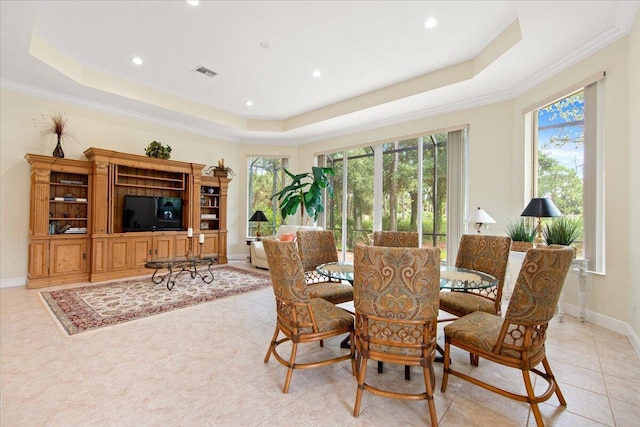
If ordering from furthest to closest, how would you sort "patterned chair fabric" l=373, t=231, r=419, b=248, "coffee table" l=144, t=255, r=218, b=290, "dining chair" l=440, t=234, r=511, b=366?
"coffee table" l=144, t=255, r=218, b=290
"patterned chair fabric" l=373, t=231, r=419, b=248
"dining chair" l=440, t=234, r=511, b=366

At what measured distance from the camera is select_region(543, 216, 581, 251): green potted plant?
136 inches

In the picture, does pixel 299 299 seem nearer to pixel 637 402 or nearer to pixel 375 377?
pixel 375 377

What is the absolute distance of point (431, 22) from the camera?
3.34 meters

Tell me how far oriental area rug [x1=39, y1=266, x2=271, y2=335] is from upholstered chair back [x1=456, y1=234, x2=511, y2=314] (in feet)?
10.6

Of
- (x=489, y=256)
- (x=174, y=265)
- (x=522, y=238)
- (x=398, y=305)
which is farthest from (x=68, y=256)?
(x=522, y=238)

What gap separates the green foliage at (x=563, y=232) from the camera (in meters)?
3.46

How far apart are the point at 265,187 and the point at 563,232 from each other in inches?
255

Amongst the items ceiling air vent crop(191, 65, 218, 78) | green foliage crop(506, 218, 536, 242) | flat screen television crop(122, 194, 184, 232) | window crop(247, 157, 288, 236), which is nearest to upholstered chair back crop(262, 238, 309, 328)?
green foliage crop(506, 218, 536, 242)

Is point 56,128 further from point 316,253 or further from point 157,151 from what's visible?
point 316,253

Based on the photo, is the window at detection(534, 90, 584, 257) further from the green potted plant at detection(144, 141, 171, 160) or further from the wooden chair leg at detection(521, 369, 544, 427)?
the green potted plant at detection(144, 141, 171, 160)

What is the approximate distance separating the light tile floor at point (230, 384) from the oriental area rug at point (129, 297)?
264 millimetres

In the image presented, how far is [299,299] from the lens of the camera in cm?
200

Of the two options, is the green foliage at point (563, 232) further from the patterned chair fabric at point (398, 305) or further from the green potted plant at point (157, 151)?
the green potted plant at point (157, 151)

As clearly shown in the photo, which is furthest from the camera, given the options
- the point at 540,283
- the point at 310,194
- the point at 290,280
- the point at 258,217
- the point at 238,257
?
the point at 238,257
